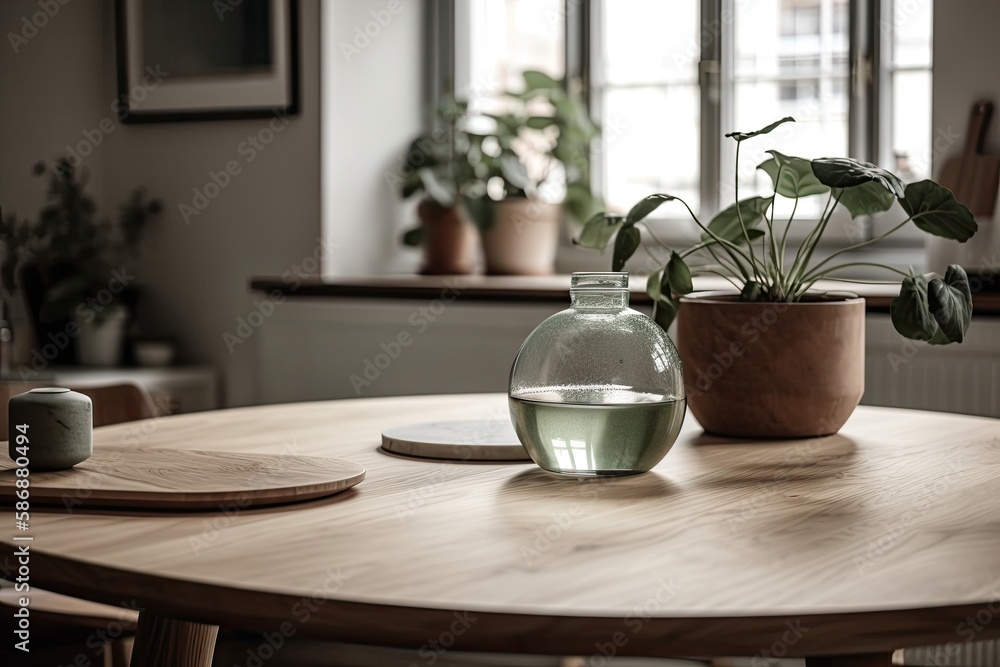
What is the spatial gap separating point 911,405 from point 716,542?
61.8 inches

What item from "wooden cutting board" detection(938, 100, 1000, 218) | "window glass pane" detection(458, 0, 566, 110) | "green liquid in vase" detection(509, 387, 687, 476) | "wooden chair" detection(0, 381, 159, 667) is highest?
"window glass pane" detection(458, 0, 566, 110)

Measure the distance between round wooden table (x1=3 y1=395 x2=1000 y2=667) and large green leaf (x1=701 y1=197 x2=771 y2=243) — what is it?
32 cm

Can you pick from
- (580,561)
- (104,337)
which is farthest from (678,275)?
(104,337)

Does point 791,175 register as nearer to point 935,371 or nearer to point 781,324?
point 781,324

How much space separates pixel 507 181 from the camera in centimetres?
292

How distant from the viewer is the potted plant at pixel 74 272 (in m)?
3.14

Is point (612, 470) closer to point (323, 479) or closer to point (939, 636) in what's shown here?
point (323, 479)

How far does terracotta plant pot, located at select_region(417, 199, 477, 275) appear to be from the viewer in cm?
301

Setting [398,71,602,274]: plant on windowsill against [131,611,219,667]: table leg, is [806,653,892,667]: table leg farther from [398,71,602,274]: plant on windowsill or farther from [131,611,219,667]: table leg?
[398,71,602,274]: plant on windowsill

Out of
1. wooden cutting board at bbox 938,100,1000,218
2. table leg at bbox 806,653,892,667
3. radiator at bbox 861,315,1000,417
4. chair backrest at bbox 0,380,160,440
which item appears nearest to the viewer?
table leg at bbox 806,653,892,667

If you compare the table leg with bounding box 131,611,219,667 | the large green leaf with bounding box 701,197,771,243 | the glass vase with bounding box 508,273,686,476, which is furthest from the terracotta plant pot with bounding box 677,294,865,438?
the table leg with bounding box 131,611,219,667

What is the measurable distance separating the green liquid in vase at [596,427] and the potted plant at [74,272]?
2377 millimetres

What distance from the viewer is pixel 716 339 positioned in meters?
1.30

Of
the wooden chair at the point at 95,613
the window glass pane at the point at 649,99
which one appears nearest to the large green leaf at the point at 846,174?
the wooden chair at the point at 95,613
